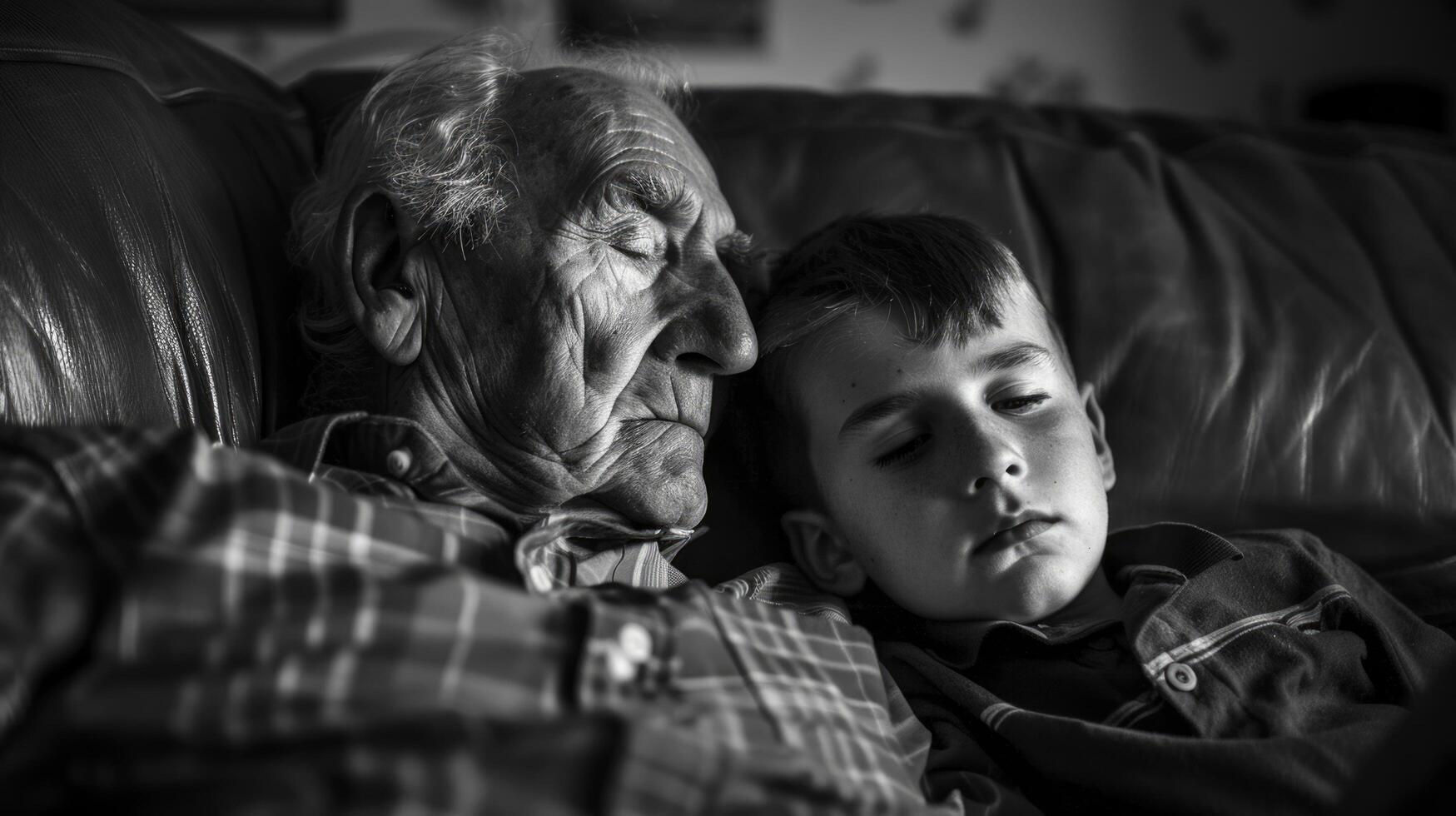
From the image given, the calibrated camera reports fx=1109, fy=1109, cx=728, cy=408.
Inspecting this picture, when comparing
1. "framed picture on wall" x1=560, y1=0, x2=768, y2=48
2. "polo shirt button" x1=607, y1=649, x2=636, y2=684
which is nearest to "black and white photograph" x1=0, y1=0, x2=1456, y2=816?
"polo shirt button" x1=607, y1=649, x2=636, y2=684

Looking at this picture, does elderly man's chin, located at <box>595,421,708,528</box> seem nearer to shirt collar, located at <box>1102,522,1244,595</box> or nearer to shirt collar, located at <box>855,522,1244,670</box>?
shirt collar, located at <box>855,522,1244,670</box>

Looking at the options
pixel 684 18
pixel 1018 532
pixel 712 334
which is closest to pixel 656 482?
pixel 712 334

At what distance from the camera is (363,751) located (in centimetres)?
70

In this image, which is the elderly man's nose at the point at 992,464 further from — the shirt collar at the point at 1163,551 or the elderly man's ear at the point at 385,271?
the elderly man's ear at the point at 385,271

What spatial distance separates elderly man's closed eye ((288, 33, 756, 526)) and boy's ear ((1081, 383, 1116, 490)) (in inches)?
19.1

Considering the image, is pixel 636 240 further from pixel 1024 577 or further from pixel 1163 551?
pixel 1163 551

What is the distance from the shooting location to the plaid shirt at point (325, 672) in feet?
2.23

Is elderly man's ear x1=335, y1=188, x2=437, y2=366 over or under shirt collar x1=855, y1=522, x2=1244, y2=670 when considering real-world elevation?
over

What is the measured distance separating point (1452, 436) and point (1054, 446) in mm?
660

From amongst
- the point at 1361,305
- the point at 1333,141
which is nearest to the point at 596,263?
the point at 1361,305

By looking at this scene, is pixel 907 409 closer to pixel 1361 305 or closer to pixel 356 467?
pixel 356 467

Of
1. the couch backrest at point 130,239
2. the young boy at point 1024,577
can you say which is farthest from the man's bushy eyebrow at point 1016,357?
the couch backrest at point 130,239

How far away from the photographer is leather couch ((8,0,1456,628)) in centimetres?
106

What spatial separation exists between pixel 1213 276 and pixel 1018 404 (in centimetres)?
49
